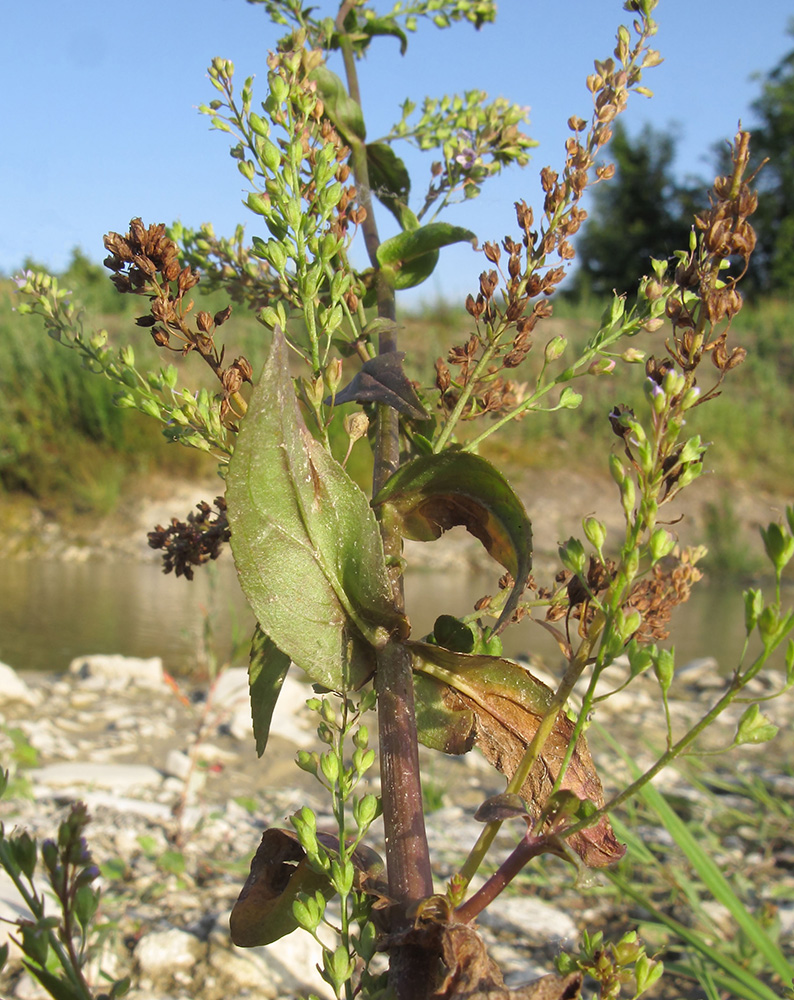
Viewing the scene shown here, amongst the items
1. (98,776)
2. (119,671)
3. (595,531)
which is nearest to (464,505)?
(595,531)

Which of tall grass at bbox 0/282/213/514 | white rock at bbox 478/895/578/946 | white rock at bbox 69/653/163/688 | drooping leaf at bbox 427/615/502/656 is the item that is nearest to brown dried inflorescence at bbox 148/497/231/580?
drooping leaf at bbox 427/615/502/656

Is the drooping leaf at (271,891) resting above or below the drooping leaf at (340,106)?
below

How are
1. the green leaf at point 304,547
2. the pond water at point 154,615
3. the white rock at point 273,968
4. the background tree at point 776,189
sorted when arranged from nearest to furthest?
1. the green leaf at point 304,547
2. the white rock at point 273,968
3. the pond water at point 154,615
4. the background tree at point 776,189

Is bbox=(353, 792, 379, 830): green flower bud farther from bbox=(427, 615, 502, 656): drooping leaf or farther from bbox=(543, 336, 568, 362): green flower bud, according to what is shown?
bbox=(543, 336, 568, 362): green flower bud

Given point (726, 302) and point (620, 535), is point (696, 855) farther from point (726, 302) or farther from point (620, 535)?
point (620, 535)

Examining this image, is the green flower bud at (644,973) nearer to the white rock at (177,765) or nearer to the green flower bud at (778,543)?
the green flower bud at (778,543)

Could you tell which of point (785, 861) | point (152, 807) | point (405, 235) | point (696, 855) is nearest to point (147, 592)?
point (152, 807)

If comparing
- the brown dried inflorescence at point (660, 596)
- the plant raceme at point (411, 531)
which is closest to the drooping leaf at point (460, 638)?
the plant raceme at point (411, 531)

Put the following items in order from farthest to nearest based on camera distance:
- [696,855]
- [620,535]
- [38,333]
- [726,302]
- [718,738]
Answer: [38,333] < [620,535] < [718,738] < [696,855] < [726,302]
